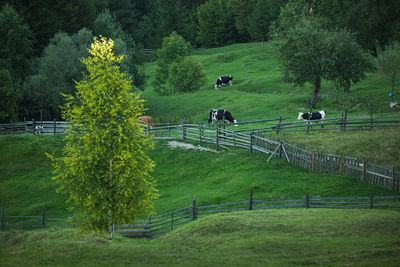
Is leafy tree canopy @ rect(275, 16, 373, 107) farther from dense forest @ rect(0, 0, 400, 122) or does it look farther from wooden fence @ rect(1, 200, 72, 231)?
wooden fence @ rect(1, 200, 72, 231)

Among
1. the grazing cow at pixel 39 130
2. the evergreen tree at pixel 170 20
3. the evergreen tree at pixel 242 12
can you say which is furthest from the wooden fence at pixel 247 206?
the evergreen tree at pixel 170 20

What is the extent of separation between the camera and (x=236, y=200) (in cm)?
2659

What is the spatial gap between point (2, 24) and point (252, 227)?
42.7 meters

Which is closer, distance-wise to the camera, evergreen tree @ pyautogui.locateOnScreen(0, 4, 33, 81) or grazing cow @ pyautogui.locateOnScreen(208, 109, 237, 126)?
grazing cow @ pyautogui.locateOnScreen(208, 109, 237, 126)

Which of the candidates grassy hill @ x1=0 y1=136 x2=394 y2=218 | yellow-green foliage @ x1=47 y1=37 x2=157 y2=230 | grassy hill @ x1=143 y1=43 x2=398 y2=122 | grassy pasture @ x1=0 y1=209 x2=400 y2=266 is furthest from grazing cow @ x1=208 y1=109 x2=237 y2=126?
yellow-green foliage @ x1=47 y1=37 x2=157 y2=230

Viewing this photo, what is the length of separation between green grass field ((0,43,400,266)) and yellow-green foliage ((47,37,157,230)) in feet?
5.28

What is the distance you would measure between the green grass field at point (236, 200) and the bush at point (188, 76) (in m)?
13.0

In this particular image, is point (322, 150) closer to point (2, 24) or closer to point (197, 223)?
point (197, 223)

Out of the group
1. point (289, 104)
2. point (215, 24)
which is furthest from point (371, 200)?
point (215, 24)

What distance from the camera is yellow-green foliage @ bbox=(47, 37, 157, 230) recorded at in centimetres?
1964

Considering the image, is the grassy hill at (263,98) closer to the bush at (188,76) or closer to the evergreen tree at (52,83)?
the bush at (188,76)

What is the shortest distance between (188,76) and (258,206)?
44.3 m

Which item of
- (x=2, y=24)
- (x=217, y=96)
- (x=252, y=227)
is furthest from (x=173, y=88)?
(x=252, y=227)

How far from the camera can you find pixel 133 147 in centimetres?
2017
